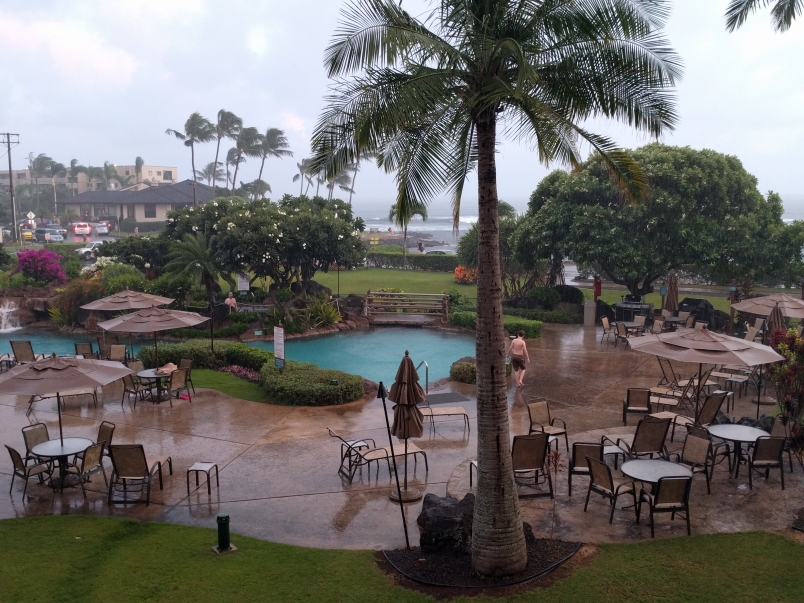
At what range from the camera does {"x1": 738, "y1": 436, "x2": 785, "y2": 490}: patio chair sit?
9.81 m

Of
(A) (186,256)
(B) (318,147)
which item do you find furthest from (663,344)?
(A) (186,256)

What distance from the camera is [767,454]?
9.92 m

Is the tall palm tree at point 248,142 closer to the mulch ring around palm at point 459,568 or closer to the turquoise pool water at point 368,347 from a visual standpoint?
the turquoise pool water at point 368,347

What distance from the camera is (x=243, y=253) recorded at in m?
25.6

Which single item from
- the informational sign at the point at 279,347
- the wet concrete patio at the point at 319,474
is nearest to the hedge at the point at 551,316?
the wet concrete patio at the point at 319,474

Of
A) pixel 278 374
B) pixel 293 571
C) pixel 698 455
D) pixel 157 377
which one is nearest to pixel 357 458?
pixel 293 571

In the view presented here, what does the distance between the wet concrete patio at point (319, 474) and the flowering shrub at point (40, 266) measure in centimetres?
1514

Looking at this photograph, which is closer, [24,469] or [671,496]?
[671,496]

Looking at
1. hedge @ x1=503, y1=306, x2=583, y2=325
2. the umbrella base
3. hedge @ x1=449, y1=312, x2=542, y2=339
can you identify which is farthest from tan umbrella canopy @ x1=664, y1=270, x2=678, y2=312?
the umbrella base

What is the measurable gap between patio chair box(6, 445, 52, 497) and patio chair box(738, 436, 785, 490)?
34.2 ft

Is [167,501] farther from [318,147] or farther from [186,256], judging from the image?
[186,256]

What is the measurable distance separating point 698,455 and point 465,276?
31.1m

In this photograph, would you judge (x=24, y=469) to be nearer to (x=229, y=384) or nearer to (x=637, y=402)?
(x=229, y=384)

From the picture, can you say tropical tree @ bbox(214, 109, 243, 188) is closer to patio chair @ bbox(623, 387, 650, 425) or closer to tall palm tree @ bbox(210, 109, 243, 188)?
tall palm tree @ bbox(210, 109, 243, 188)
